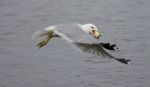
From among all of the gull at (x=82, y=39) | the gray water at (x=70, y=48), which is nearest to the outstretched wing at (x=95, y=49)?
the gull at (x=82, y=39)

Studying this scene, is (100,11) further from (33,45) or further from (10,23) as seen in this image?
(33,45)

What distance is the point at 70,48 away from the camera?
889 cm

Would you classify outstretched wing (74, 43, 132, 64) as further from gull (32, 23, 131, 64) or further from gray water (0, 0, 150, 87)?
gray water (0, 0, 150, 87)

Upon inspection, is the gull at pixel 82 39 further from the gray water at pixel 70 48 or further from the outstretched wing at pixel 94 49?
the gray water at pixel 70 48

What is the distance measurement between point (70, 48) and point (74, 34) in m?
3.12

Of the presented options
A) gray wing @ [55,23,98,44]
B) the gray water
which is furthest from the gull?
the gray water

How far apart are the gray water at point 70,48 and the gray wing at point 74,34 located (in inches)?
58.0

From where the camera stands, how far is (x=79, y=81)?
757 cm

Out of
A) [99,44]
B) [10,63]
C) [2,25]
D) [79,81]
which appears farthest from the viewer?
[2,25]

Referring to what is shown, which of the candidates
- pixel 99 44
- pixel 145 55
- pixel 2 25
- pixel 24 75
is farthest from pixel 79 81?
pixel 2 25

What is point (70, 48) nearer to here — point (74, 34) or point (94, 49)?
point (74, 34)

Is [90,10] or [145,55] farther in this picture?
[90,10]

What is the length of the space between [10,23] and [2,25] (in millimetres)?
149

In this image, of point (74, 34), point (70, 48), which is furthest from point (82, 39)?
point (70, 48)
